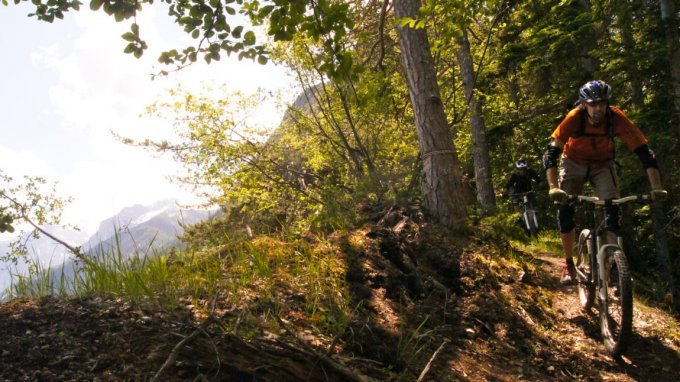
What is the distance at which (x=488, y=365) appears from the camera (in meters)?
3.45

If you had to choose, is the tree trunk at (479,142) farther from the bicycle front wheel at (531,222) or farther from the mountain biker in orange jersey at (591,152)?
the mountain biker in orange jersey at (591,152)

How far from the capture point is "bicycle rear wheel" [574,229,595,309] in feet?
15.6

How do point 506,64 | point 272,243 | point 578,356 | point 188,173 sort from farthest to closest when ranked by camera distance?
point 188,173 < point 506,64 < point 272,243 < point 578,356

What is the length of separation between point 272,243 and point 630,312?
3.13 meters

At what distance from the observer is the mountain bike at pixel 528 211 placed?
11.3 m

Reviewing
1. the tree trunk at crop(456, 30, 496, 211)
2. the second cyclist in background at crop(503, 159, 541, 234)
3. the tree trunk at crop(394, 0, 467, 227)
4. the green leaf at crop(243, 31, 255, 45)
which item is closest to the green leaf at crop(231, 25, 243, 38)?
the green leaf at crop(243, 31, 255, 45)

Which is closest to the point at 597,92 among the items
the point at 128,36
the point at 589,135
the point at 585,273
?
the point at 589,135

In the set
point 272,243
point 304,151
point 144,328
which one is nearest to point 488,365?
point 272,243

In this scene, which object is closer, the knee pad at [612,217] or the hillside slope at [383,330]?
the hillside slope at [383,330]

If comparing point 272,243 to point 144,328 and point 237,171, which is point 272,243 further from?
point 237,171

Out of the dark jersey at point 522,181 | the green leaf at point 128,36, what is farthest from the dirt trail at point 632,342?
the dark jersey at point 522,181

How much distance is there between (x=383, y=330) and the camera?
11.1ft

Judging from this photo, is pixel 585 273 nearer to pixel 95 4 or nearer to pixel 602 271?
pixel 602 271

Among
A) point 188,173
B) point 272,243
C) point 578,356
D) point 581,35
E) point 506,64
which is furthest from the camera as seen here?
point 188,173
